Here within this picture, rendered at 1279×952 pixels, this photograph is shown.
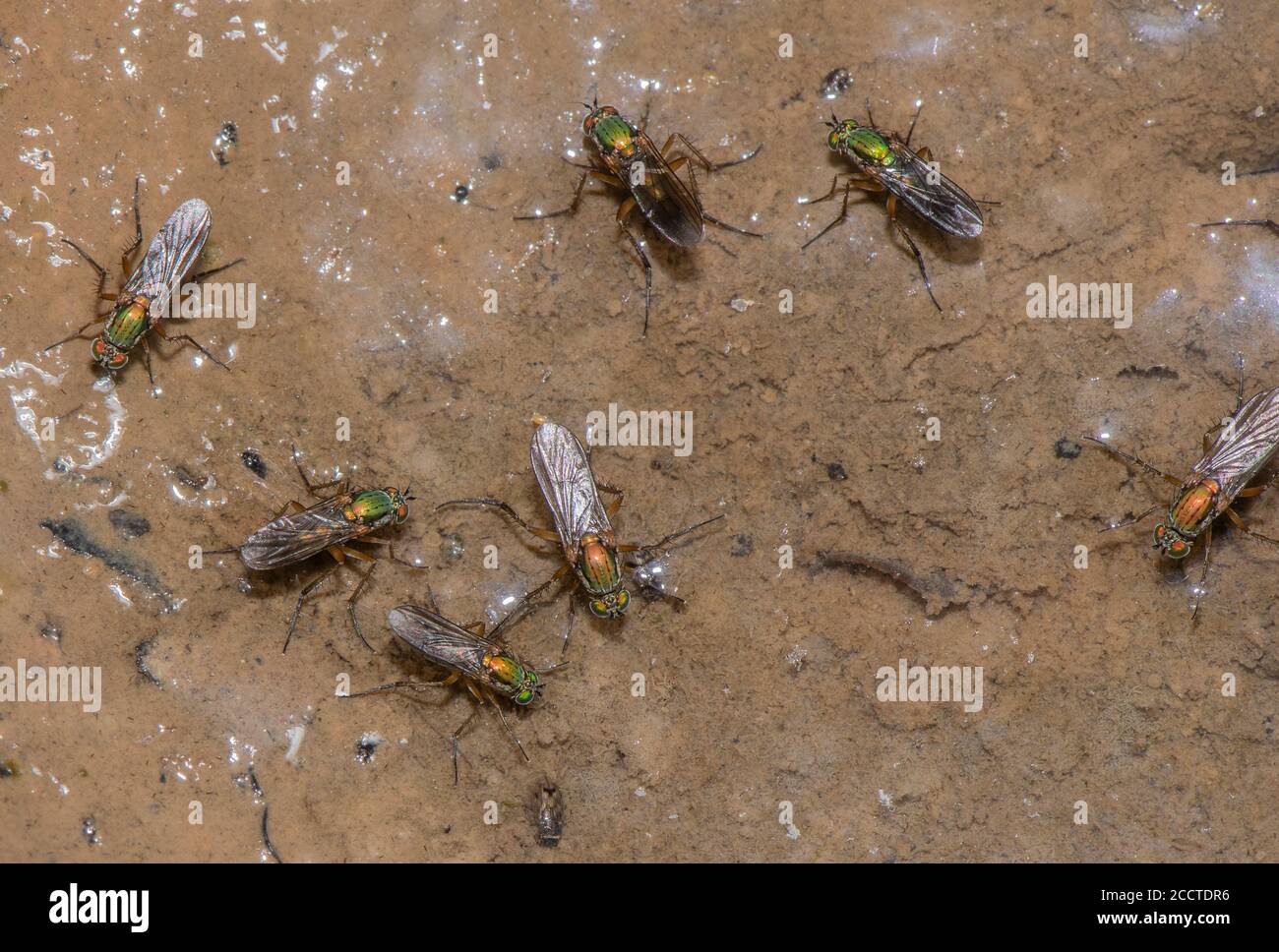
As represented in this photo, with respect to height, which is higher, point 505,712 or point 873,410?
point 873,410

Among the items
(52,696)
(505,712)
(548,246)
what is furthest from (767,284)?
(52,696)

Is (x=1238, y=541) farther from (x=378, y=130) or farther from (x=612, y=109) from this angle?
(x=378, y=130)

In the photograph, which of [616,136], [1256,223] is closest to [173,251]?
[616,136]

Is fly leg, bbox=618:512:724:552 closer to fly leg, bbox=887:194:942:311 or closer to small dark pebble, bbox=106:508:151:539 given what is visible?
fly leg, bbox=887:194:942:311

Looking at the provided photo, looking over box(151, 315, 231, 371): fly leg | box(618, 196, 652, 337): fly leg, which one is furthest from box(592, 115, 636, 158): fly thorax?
box(151, 315, 231, 371): fly leg

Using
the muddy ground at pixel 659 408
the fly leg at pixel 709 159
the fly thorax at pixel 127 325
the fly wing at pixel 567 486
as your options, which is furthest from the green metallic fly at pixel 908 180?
the fly thorax at pixel 127 325

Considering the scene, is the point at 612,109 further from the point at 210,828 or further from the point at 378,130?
the point at 210,828

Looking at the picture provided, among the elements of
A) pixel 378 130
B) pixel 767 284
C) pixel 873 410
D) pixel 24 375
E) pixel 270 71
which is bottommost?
pixel 873 410
